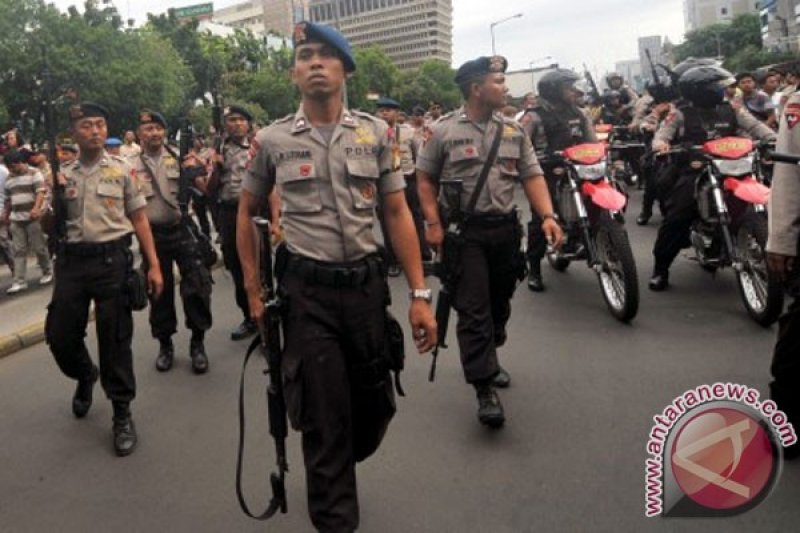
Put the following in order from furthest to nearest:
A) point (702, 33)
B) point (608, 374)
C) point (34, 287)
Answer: point (702, 33)
point (34, 287)
point (608, 374)

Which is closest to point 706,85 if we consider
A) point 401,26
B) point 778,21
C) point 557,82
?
point 557,82

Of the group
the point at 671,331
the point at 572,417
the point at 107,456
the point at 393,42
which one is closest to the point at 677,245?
the point at 671,331

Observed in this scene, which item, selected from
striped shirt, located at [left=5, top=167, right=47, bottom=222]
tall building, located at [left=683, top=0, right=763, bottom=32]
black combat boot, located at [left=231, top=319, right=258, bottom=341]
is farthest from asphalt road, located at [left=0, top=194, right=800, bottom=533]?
tall building, located at [left=683, top=0, right=763, bottom=32]

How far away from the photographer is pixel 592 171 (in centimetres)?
539

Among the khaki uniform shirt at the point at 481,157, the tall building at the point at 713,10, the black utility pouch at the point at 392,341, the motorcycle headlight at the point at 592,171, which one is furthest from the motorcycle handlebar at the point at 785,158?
the tall building at the point at 713,10

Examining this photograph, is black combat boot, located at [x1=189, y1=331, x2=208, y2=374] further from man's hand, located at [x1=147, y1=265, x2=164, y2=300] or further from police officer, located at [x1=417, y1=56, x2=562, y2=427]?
police officer, located at [x1=417, y1=56, x2=562, y2=427]

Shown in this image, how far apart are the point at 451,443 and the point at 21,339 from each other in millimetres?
4417

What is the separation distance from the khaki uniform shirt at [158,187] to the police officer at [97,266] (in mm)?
968

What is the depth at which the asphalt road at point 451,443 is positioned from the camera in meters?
2.82

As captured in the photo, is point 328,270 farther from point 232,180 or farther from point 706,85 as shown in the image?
point 706,85

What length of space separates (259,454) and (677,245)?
3783 mm

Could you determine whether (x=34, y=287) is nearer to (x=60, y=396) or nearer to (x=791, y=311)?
(x=60, y=396)

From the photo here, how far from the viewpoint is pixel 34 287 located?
8.41 meters

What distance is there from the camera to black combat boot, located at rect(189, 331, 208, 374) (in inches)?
193
